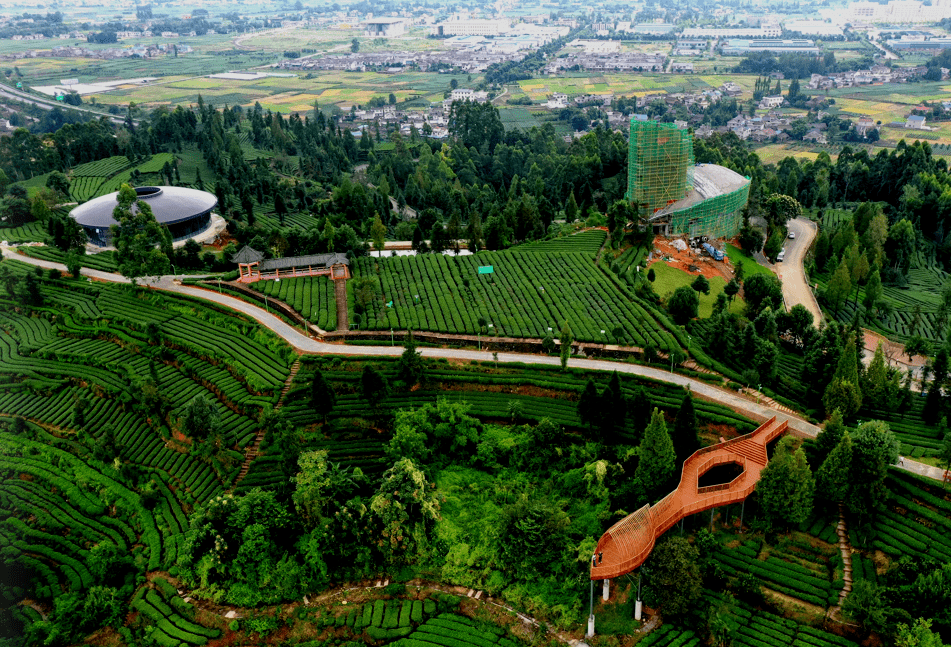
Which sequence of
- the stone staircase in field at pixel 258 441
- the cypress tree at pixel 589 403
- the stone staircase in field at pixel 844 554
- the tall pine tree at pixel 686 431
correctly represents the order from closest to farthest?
the stone staircase in field at pixel 844 554 → the tall pine tree at pixel 686 431 → the stone staircase in field at pixel 258 441 → the cypress tree at pixel 589 403

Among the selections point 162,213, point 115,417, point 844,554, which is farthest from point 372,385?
point 162,213

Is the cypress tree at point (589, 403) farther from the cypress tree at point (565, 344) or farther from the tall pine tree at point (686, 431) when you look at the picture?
the cypress tree at point (565, 344)

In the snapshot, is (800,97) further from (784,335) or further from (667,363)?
(667,363)

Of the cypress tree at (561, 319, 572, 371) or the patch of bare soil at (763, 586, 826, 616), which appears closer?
the patch of bare soil at (763, 586, 826, 616)

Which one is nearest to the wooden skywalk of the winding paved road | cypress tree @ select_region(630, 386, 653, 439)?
the winding paved road

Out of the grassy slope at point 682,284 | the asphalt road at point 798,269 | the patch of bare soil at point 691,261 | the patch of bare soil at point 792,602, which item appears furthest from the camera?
the patch of bare soil at point 691,261

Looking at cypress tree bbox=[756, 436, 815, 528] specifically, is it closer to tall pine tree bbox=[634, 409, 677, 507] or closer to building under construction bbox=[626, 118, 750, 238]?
tall pine tree bbox=[634, 409, 677, 507]

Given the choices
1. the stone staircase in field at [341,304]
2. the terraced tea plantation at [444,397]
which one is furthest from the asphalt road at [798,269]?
the stone staircase in field at [341,304]

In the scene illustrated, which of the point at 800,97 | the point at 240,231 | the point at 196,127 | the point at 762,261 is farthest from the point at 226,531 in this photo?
the point at 800,97
